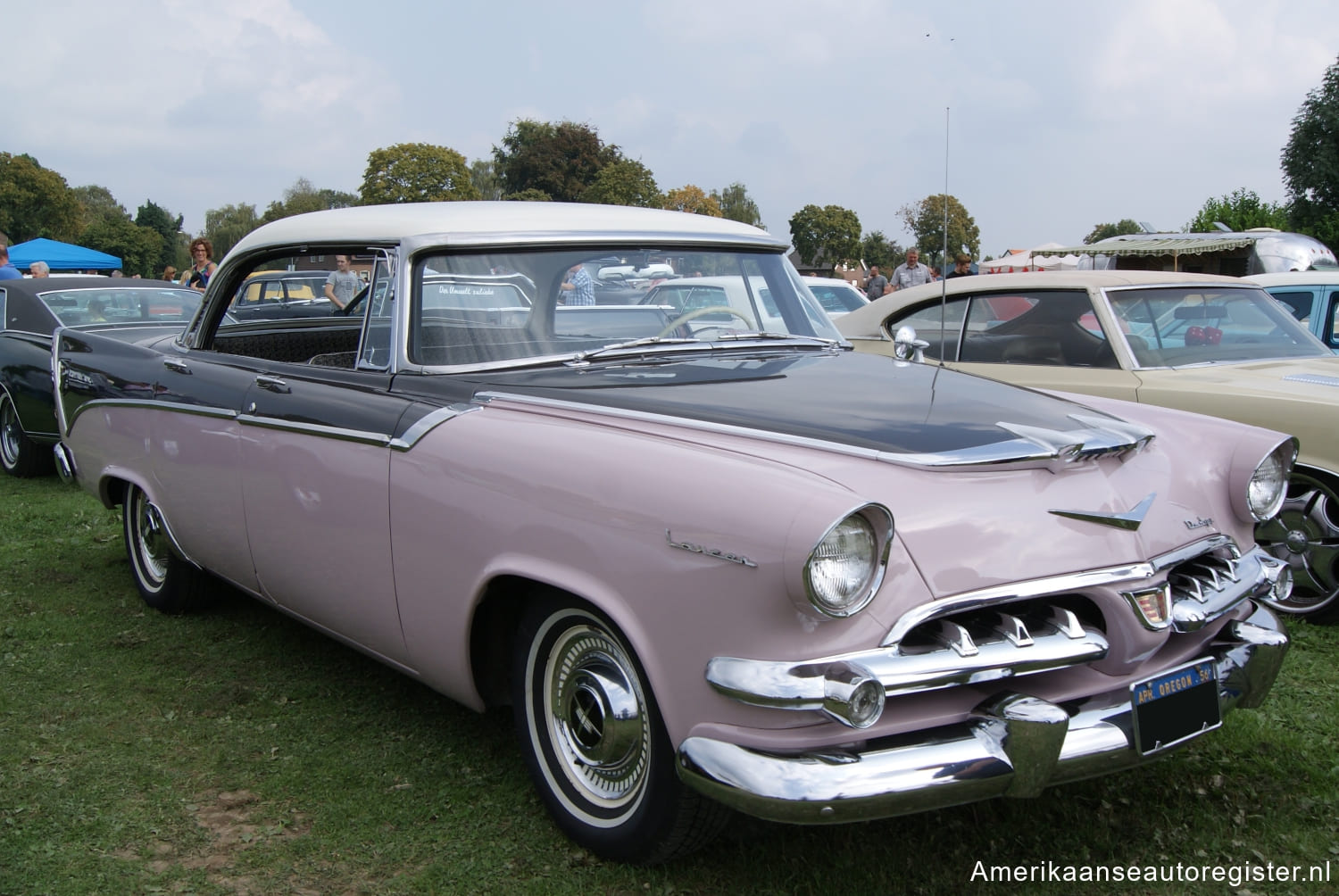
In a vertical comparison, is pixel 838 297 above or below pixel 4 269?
below

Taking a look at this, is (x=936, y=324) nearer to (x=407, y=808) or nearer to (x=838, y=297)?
(x=407, y=808)

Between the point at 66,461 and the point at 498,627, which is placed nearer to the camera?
the point at 498,627

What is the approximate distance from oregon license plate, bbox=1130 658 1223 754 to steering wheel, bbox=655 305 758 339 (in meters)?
1.69

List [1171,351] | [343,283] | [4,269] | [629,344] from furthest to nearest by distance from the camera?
[4,269] → [1171,351] → [343,283] → [629,344]

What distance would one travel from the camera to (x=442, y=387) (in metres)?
3.00

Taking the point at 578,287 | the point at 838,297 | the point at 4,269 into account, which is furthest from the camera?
the point at 838,297

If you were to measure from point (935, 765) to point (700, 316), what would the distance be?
5.95 feet

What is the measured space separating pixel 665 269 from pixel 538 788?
1675mm

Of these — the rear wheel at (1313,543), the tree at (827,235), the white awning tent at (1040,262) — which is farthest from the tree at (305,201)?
the rear wheel at (1313,543)

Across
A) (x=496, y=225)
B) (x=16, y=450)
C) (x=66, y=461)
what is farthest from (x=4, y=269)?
(x=496, y=225)

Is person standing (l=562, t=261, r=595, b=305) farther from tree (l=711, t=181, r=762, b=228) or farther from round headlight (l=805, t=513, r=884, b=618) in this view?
tree (l=711, t=181, r=762, b=228)

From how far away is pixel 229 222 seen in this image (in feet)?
281

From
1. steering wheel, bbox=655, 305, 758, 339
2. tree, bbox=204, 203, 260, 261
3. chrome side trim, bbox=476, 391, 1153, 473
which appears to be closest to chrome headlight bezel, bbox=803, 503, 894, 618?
chrome side trim, bbox=476, 391, 1153, 473

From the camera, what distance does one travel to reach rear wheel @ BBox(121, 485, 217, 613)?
4531 mm
